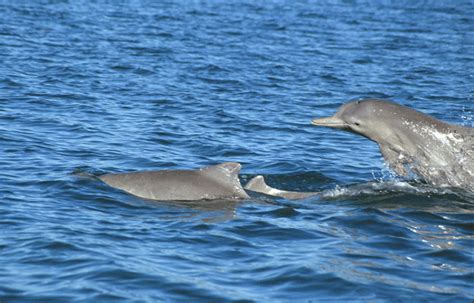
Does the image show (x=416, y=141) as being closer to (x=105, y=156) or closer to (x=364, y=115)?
(x=364, y=115)

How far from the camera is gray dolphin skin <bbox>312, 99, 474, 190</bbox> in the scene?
13.2 m

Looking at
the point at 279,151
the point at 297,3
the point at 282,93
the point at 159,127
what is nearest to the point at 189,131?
the point at 159,127

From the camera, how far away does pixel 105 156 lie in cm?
1540

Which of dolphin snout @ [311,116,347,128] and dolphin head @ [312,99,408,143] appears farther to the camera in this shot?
dolphin snout @ [311,116,347,128]

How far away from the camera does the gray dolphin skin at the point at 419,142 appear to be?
518 inches

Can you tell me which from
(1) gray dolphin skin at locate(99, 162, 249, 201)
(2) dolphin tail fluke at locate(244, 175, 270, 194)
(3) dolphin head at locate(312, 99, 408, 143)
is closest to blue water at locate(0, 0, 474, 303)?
(1) gray dolphin skin at locate(99, 162, 249, 201)

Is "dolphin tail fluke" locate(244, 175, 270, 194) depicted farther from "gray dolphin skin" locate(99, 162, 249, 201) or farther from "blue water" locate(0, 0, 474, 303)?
"gray dolphin skin" locate(99, 162, 249, 201)

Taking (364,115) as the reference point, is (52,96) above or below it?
below

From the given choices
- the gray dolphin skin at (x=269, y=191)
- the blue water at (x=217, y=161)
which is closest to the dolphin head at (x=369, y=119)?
the blue water at (x=217, y=161)

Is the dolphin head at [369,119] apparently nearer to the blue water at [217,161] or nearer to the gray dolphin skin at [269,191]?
the blue water at [217,161]

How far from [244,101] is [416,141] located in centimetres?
806

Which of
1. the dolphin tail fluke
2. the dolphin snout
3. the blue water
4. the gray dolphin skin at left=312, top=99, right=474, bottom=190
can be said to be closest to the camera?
the blue water

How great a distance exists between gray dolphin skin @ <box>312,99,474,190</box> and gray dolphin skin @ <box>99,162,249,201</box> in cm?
199

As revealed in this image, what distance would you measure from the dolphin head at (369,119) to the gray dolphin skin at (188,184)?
170 centimetres
